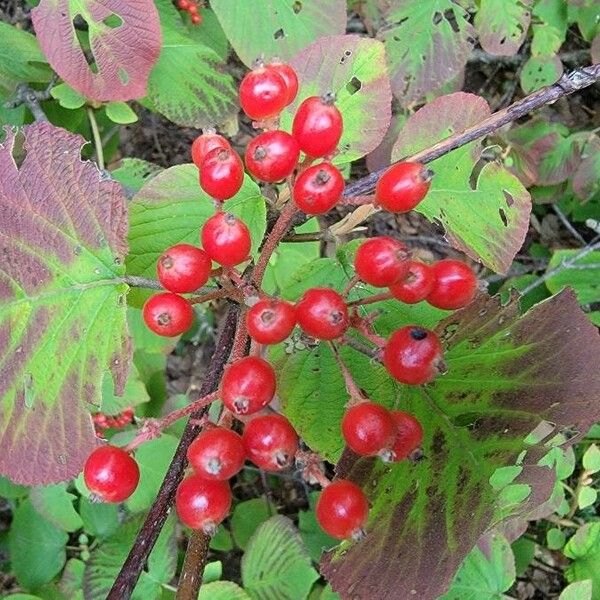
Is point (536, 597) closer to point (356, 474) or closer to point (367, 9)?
point (356, 474)

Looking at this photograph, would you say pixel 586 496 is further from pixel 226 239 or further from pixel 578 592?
pixel 226 239

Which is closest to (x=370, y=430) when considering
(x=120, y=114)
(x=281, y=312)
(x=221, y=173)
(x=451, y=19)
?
(x=281, y=312)

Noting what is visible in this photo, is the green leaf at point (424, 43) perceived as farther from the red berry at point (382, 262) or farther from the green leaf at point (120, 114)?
the red berry at point (382, 262)

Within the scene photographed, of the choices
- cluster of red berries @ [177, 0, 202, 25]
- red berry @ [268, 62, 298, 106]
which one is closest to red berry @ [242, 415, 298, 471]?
red berry @ [268, 62, 298, 106]

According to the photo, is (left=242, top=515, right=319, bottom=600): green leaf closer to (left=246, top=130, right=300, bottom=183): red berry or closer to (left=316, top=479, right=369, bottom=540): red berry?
(left=316, top=479, right=369, bottom=540): red berry

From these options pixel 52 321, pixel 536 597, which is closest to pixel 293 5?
pixel 52 321

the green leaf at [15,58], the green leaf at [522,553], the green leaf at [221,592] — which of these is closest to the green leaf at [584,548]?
the green leaf at [522,553]
